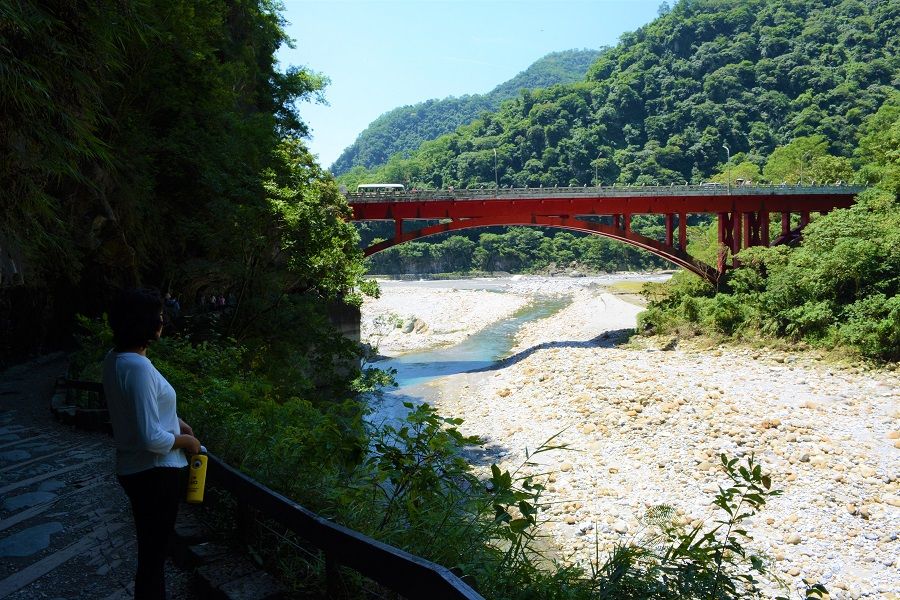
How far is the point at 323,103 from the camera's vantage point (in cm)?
2481

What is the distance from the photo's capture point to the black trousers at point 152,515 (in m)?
2.74

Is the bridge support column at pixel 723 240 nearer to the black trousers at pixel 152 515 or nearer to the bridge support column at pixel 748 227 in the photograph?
the bridge support column at pixel 748 227

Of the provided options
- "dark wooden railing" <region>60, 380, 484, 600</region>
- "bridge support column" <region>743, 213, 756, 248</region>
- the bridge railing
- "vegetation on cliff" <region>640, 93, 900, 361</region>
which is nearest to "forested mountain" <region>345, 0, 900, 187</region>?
the bridge railing

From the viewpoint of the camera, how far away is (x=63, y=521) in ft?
15.2

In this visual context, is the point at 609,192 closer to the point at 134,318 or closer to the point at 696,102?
the point at 134,318

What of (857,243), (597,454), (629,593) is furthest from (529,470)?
(857,243)

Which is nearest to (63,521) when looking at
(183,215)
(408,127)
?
(183,215)

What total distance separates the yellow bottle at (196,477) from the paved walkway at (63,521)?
82cm

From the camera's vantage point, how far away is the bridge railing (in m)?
27.6

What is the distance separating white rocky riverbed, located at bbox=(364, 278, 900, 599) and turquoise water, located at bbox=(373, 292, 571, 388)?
6.02 feet

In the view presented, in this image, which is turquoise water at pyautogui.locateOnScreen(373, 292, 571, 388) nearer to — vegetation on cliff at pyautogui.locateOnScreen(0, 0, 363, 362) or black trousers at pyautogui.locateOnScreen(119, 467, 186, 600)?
vegetation on cliff at pyautogui.locateOnScreen(0, 0, 363, 362)

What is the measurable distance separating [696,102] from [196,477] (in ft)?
290

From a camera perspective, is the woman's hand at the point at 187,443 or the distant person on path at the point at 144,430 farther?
the woman's hand at the point at 187,443

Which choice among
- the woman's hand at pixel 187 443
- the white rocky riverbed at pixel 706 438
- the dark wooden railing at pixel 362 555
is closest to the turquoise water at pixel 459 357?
the white rocky riverbed at pixel 706 438
